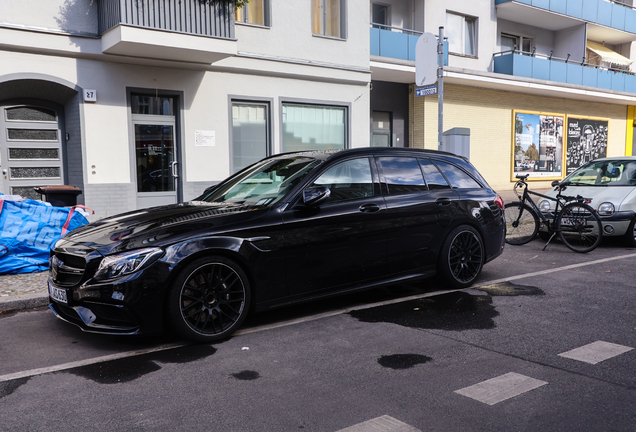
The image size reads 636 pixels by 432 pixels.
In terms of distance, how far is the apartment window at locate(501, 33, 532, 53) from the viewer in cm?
2228

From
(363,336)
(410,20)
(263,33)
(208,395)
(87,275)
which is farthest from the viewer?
(410,20)

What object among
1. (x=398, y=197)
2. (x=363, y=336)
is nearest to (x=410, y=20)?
(x=398, y=197)

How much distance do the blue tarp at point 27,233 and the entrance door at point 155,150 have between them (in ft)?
13.6

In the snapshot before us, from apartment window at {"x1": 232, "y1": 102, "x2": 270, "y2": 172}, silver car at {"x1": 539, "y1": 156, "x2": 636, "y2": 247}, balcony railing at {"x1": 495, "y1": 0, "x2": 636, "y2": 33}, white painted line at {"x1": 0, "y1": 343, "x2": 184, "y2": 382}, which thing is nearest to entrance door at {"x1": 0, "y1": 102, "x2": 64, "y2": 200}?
apartment window at {"x1": 232, "y1": 102, "x2": 270, "y2": 172}

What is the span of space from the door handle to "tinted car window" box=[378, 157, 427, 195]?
317mm

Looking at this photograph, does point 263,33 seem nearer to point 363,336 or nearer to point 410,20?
point 410,20

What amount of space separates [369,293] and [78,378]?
3.31 meters

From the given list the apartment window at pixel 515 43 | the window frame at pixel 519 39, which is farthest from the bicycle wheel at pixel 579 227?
the window frame at pixel 519 39

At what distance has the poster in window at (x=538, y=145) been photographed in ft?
72.6

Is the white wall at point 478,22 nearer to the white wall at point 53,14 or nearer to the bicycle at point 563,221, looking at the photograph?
the bicycle at point 563,221

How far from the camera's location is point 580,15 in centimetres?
2294

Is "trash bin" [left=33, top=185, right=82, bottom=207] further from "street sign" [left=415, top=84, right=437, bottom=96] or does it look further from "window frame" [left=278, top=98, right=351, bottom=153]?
"street sign" [left=415, top=84, right=437, bottom=96]

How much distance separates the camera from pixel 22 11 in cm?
1008

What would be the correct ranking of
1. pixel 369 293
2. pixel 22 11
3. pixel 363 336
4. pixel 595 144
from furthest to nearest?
1. pixel 595 144
2. pixel 22 11
3. pixel 369 293
4. pixel 363 336
